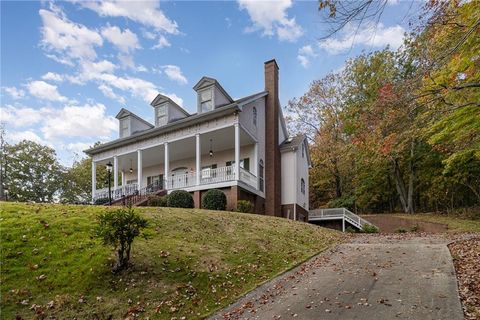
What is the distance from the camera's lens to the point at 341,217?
25.0 meters

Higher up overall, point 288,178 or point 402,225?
point 288,178

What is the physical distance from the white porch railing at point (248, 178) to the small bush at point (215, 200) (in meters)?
1.76

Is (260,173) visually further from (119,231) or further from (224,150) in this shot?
(119,231)

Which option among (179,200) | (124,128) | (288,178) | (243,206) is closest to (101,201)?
(124,128)

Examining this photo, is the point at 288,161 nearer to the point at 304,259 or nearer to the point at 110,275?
the point at 304,259

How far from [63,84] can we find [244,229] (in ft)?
31.1

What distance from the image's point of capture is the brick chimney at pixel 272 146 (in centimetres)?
2164

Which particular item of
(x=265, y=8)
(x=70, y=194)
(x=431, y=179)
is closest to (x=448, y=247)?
(x=265, y=8)

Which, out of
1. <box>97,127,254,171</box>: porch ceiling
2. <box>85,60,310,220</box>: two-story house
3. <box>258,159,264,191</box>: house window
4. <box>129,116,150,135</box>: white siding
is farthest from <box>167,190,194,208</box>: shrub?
<box>129,116,150,135</box>: white siding

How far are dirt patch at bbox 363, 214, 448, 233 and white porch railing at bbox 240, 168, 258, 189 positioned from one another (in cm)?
1083

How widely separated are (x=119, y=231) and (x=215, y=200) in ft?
33.6

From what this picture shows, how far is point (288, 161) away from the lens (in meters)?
23.3

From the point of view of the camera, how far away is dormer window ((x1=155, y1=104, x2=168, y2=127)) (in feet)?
78.9

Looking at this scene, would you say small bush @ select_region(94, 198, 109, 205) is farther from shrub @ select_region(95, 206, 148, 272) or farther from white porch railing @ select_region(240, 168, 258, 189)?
shrub @ select_region(95, 206, 148, 272)
